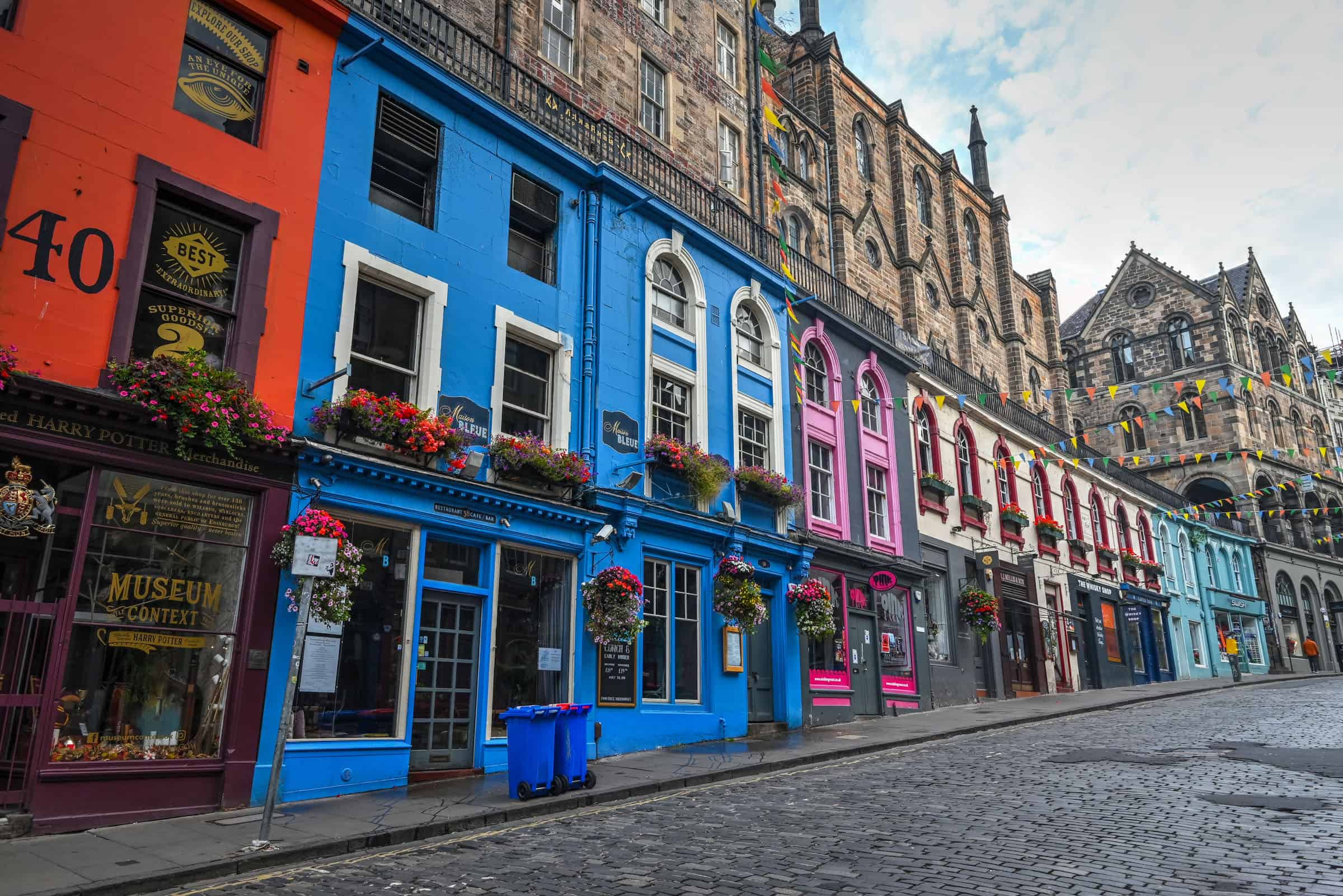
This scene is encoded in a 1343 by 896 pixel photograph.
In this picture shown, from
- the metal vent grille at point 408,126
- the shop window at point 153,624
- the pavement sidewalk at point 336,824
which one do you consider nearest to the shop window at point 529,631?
the pavement sidewalk at point 336,824

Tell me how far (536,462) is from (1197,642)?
36413 mm

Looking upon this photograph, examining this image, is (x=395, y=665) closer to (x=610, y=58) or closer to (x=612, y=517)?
(x=612, y=517)

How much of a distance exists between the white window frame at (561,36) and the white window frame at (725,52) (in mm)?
4685

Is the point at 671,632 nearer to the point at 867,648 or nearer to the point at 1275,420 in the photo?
the point at 867,648

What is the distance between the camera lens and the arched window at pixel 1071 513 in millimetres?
32062

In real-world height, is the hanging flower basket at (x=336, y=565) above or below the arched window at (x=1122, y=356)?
below

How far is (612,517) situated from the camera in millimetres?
14859

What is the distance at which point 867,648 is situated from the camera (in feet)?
67.4

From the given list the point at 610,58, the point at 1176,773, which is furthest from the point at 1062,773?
the point at 610,58

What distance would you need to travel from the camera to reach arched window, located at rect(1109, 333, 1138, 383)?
180ft

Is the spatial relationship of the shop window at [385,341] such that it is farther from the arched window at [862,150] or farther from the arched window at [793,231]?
Result: the arched window at [862,150]

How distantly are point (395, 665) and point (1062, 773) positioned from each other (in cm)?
798

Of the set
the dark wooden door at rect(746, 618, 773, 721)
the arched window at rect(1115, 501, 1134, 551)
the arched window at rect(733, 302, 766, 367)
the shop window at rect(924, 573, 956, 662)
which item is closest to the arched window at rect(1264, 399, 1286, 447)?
the arched window at rect(1115, 501, 1134, 551)

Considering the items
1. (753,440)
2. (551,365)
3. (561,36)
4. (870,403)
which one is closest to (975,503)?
(870,403)
